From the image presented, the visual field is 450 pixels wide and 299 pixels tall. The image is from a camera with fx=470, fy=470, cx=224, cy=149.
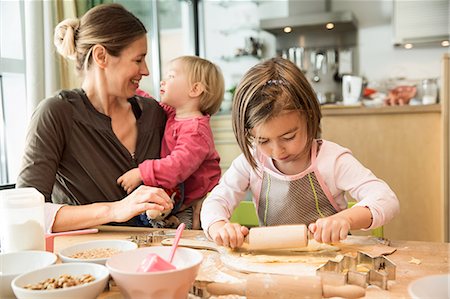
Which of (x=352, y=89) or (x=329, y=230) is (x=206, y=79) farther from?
(x=352, y=89)

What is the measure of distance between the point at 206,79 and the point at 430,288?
1.21 meters

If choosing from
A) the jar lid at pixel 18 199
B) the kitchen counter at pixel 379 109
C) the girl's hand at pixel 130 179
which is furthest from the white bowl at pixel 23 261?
the kitchen counter at pixel 379 109

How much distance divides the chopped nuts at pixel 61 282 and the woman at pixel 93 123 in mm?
639

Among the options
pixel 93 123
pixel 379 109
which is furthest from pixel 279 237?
pixel 379 109

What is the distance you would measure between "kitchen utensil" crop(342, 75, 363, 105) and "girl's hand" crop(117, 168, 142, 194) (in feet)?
8.30

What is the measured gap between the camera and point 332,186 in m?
1.31

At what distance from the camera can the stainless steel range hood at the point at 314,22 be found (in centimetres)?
376

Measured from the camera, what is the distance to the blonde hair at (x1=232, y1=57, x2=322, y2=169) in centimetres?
120

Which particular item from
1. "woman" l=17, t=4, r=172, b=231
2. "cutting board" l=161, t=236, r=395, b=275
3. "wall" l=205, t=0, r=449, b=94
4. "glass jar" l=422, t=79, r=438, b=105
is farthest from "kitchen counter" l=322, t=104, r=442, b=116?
"cutting board" l=161, t=236, r=395, b=275

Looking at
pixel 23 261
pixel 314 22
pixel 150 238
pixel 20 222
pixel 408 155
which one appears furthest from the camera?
pixel 314 22

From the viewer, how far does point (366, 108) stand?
124 inches

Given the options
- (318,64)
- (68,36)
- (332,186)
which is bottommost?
(332,186)

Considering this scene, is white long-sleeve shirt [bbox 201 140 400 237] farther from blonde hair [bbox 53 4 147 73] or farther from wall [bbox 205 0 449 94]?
wall [bbox 205 0 449 94]

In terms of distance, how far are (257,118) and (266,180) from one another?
0.79 ft
